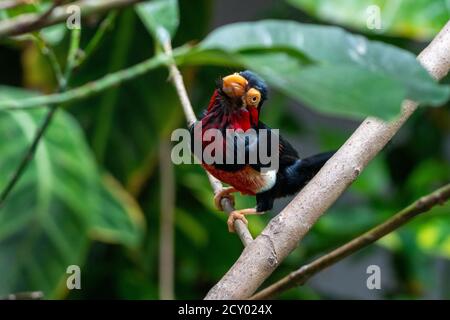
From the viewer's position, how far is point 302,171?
0.78 m

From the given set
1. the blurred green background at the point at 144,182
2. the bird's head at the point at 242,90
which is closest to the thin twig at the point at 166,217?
the blurred green background at the point at 144,182

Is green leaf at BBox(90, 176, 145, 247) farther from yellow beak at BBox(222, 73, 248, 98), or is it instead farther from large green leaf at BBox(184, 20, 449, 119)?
large green leaf at BBox(184, 20, 449, 119)

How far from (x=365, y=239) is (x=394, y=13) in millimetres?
893

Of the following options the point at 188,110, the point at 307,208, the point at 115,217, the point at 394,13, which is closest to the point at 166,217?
the point at 115,217

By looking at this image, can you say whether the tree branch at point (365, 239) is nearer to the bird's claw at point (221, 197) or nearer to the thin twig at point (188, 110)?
the thin twig at point (188, 110)

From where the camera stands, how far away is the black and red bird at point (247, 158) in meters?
0.71

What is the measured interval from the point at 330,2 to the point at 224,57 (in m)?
0.86

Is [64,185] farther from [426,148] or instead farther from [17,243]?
[426,148]

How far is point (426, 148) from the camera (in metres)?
2.23

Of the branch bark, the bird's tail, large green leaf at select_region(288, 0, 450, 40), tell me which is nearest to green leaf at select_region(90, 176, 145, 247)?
large green leaf at select_region(288, 0, 450, 40)

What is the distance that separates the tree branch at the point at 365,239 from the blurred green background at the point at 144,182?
76 centimetres

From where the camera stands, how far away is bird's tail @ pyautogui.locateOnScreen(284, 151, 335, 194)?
0.78 metres

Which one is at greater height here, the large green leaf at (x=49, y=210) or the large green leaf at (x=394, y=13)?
the large green leaf at (x=394, y=13)

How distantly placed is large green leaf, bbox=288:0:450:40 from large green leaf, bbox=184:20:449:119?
0.79 meters
